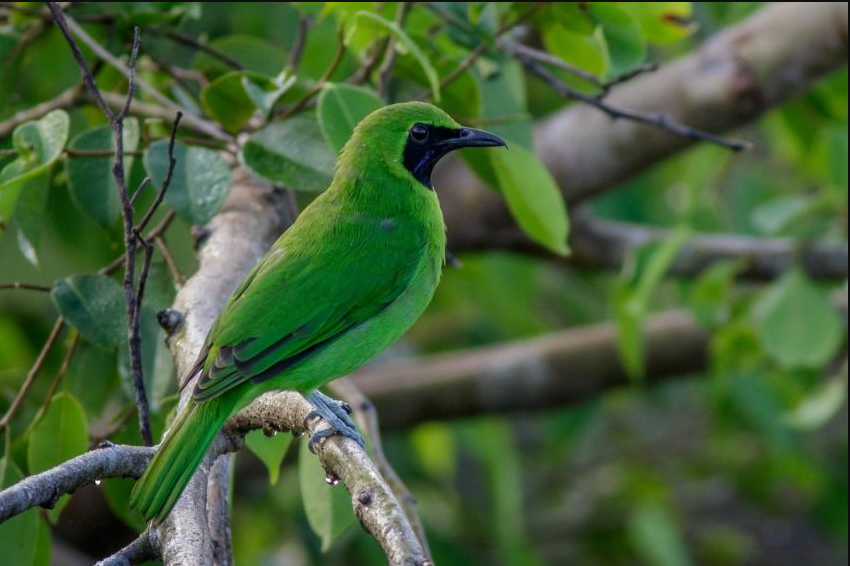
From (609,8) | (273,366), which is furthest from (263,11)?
(273,366)

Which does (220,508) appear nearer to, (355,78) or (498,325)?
(355,78)

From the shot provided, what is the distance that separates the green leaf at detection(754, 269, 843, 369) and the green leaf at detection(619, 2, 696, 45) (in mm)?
1161

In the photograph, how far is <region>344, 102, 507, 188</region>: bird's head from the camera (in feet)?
10.7

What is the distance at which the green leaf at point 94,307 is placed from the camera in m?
2.97

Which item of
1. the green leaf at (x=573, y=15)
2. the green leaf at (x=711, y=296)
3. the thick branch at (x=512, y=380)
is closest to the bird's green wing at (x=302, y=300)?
the green leaf at (x=573, y=15)

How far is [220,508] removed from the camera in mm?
2586

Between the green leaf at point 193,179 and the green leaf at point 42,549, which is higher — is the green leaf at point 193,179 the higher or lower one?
the higher one

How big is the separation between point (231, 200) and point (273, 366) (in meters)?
0.88

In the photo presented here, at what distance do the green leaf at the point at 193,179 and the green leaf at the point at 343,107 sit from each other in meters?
0.28

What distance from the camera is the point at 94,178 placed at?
322 centimetres

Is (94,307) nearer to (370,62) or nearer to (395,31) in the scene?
(395,31)

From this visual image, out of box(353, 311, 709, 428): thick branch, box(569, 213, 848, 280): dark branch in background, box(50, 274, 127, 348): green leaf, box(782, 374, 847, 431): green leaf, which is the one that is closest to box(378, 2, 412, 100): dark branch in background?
box(50, 274, 127, 348): green leaf

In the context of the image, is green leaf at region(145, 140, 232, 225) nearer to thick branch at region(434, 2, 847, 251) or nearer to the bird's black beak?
the bird's black beak

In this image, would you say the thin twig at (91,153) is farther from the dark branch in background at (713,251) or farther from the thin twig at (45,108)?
the dark branch in background at (713,251)
